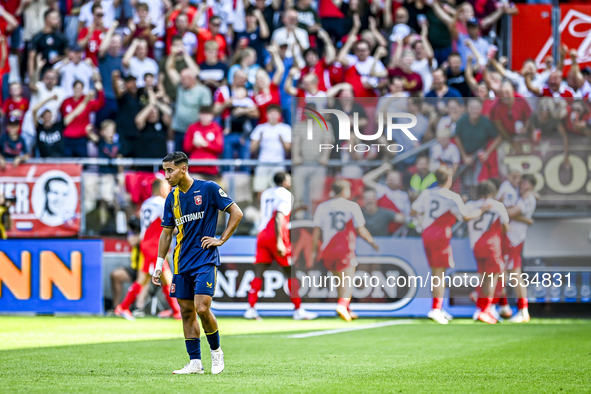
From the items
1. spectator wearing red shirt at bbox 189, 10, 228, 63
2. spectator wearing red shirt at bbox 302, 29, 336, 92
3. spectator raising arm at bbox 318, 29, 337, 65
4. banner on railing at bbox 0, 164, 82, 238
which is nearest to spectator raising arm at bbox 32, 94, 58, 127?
banner on railing at bbox 0, 164, 82, 238

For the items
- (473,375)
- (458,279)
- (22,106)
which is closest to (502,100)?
(458,279)

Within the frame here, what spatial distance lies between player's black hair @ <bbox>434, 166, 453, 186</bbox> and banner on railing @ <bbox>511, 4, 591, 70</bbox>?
183 inches

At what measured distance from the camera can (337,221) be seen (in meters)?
14.3

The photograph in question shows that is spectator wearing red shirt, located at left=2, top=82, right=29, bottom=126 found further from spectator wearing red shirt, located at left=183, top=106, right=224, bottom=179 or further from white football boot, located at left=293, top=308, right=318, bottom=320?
white football boot, located at left=293, top=308, right=318, bottom=320

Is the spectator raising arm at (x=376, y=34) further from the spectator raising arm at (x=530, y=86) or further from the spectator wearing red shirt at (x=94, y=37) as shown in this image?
the spectator wearing red shirt at (x=94, y=37)

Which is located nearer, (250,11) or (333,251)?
(333,251)

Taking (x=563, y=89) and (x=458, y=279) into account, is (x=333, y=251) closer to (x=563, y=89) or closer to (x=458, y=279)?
(x=458, y=279)

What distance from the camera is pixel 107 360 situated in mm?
8648

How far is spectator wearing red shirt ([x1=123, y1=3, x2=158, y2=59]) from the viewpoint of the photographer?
59.4ft

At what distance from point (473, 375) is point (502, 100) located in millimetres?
7913

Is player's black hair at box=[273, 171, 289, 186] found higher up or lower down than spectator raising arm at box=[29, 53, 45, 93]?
lower down

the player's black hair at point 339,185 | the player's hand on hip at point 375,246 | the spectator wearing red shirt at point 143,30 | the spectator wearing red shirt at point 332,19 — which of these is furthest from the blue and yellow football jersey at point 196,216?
the spectator wearing red shirt at point 332,19

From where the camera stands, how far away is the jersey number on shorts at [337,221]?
14258 millimetres

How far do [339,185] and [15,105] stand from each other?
719 cm
